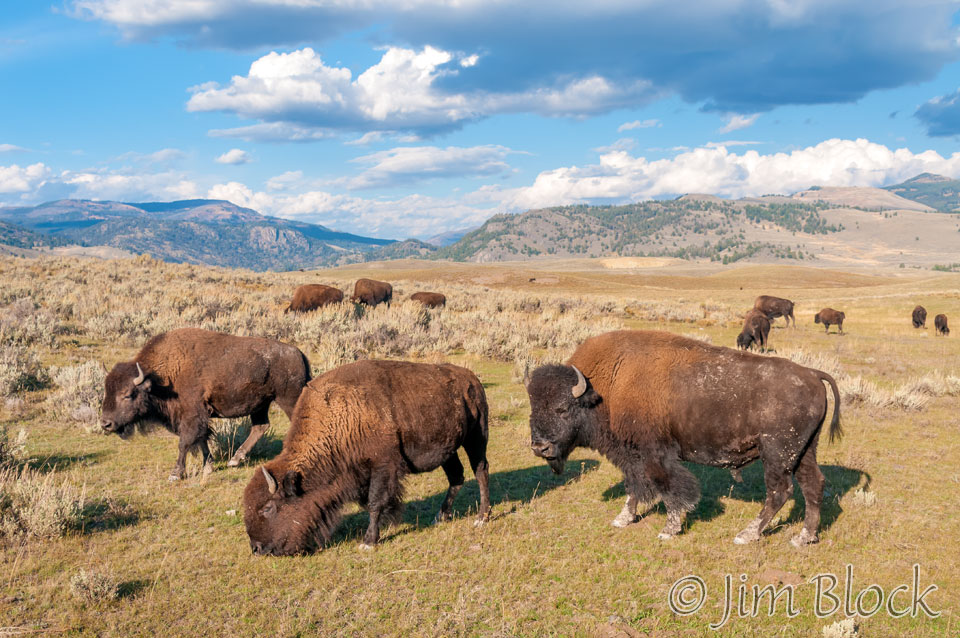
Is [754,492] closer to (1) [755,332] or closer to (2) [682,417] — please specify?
(2) [682,417]

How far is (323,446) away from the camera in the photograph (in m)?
5.49

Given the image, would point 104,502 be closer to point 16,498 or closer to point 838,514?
point 16,498

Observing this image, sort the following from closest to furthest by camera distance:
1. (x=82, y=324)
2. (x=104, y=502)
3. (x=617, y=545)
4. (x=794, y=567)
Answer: (x=794, y=567) → (x=617, y=545) → (x=104, y=502) → (x=82, y=324)

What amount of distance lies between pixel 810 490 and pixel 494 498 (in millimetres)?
3721

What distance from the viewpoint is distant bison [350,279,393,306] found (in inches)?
1087

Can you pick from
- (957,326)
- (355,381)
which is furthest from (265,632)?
(957,326)

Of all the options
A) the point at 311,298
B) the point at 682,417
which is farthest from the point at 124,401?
the point at 311,298

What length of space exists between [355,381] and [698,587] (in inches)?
156

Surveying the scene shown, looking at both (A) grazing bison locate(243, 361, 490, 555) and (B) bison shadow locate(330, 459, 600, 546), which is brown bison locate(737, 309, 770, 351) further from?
(A) grazing bison locate(243, 361, 490, 555)

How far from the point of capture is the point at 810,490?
602cm

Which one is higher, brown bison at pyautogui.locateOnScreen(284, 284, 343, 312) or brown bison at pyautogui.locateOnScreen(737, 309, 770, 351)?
brown bison at pyautogui.locateOnScreen(284, 284, 343, 312)

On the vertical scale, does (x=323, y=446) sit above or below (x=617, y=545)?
above

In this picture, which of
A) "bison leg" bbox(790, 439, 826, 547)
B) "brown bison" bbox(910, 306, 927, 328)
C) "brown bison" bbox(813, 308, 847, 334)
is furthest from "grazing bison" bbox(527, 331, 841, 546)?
"brown bison" bbox(910, 306, 927, 328)

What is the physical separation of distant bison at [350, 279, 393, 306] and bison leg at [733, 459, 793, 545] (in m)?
23.0
